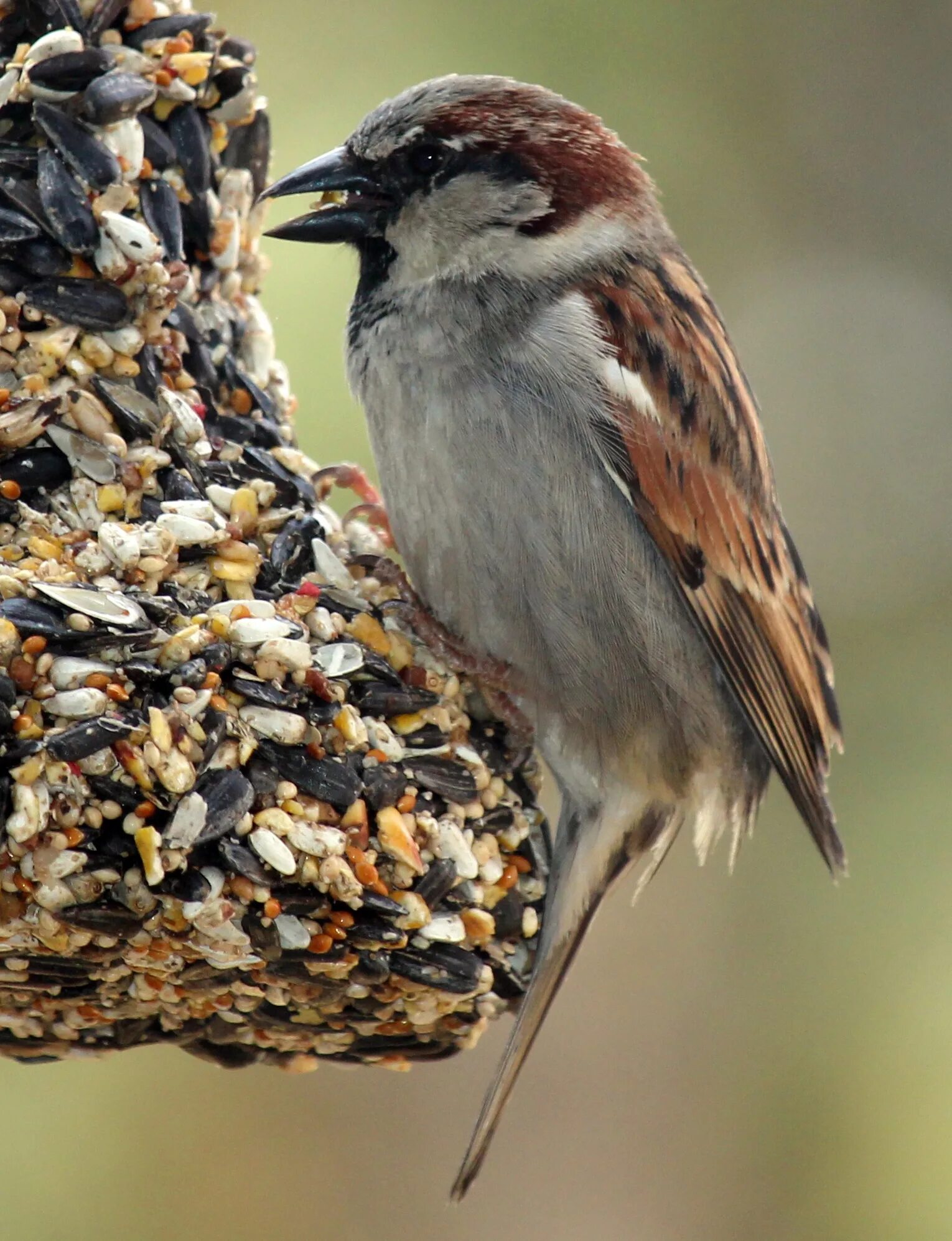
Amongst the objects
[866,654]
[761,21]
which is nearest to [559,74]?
[761,21]

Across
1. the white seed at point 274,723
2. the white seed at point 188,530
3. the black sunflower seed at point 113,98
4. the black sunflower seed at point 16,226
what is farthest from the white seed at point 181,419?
the white seed at point 274,723

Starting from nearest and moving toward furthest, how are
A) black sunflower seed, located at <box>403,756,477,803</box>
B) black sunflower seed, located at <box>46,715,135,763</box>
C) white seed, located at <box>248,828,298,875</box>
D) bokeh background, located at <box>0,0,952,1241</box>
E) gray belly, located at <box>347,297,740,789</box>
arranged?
black sunflower seed, located at <box>46,715,135,763</box> → white seed, located at <box>248,828,298,875</box> → black sunflower seed, located at <box>403,756,477,803</box> → gray belly, located at <box>347,297,740,789</box> → bokeh background, located at <box>0,0,952,1241</box>

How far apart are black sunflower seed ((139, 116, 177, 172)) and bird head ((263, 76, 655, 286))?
255 mm

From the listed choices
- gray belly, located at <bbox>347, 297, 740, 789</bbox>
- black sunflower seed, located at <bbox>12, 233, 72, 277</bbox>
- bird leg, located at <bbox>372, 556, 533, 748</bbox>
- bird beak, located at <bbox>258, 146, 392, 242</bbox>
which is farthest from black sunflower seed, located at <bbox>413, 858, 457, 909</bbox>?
bird beak, located at <bbox>258, 146, 392, 242</bbox>

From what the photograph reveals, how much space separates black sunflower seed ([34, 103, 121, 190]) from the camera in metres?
2.08

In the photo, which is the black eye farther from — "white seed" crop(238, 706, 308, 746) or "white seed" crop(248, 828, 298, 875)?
"white seed" crop(248, 828, 298, 875)

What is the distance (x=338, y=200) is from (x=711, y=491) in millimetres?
775

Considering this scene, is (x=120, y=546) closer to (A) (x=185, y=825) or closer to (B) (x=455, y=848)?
(A) (x=185, y=825)

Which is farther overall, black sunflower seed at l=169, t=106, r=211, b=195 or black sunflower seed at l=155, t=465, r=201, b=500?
black sunflower seed at l=169, t=106, r=211, b=195

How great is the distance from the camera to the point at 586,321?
2.46 metres

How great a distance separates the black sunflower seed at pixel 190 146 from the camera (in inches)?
90.1

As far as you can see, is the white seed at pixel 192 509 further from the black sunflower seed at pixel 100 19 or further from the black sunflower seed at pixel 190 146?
the black sunflower seed at pixel 100 19

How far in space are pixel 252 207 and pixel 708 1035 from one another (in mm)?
3446

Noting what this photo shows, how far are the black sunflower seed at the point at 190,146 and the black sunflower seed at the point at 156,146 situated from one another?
0.02 m
